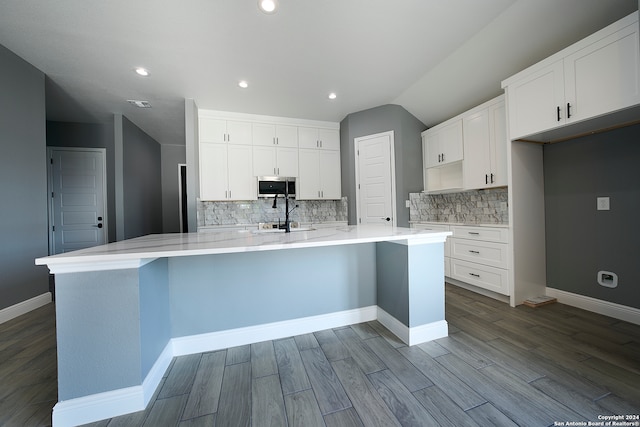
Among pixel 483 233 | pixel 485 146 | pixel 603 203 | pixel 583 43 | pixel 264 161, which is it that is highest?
pixel 583 43

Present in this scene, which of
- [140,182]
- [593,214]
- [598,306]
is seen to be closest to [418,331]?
[598,306]

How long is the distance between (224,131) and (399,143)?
115 inches

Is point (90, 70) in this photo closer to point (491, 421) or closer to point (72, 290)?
point (72, 290)

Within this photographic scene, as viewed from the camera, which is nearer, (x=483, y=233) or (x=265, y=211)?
(x=483, y=233)

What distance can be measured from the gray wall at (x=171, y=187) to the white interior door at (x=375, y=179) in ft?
14.9

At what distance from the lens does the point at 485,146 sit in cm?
292

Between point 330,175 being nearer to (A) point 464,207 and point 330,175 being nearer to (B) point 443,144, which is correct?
(B) point 443,144

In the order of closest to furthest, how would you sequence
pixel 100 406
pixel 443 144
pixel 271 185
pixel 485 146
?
1. pixel 100 406
2. pixel 485 146
3. pixel 443 144
4. pixel 271 185

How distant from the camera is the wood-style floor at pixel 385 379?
1.18m

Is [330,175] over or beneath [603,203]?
over

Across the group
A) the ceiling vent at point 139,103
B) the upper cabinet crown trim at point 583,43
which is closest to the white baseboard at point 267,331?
the upper cabinet crown trim at point 583,43

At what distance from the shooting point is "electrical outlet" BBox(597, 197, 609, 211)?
221cm

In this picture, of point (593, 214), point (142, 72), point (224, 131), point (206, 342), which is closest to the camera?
point (206, 342)

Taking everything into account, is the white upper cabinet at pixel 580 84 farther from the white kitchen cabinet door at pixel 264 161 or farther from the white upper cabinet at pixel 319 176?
the white kitchen cabinet door at pixel 264 161
